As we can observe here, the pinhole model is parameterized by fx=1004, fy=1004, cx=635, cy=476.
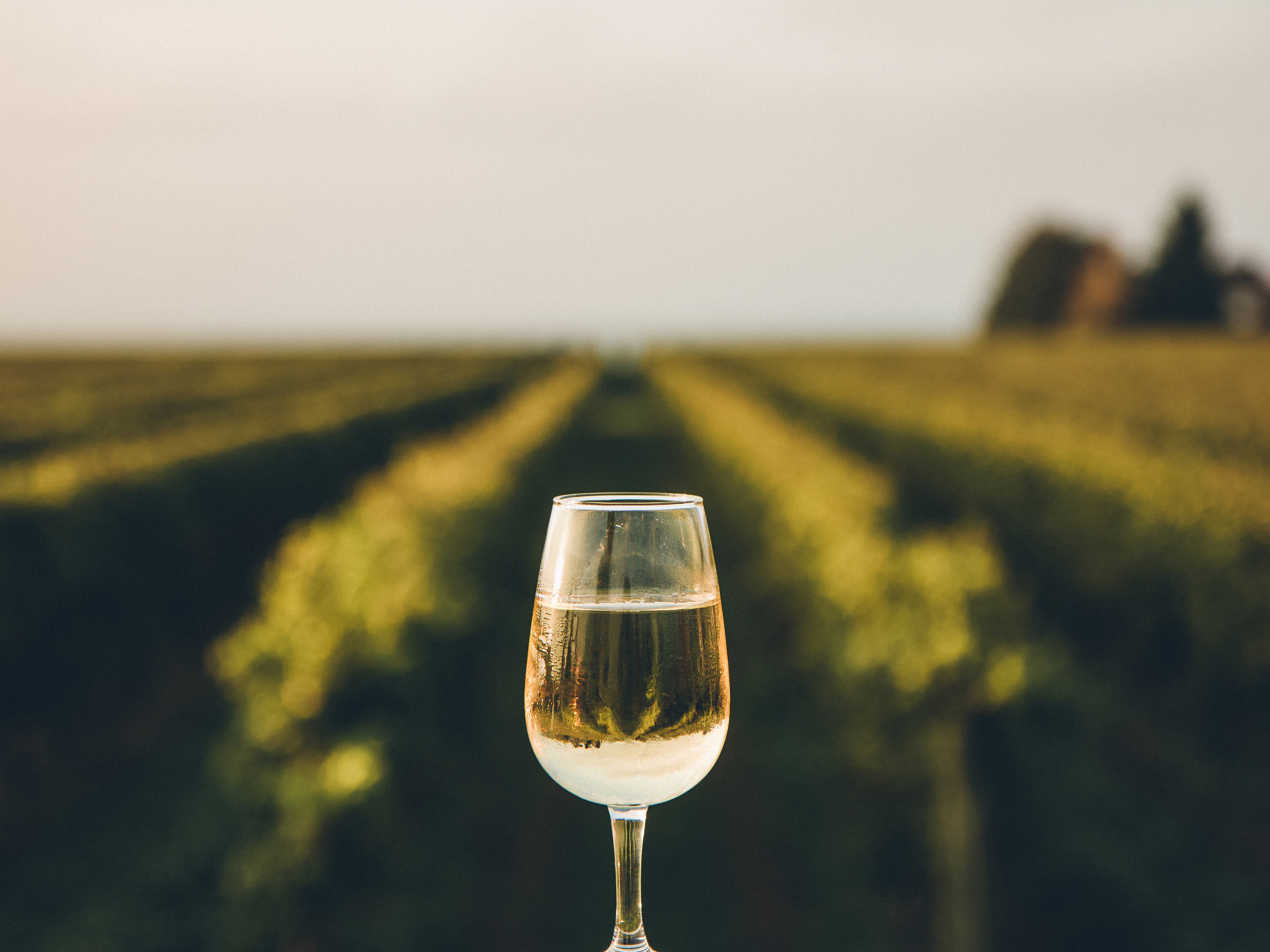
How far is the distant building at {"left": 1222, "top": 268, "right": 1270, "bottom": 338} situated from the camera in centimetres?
6194

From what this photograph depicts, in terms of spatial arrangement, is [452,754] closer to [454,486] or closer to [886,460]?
[454,486]

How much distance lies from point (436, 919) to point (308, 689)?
1.26m

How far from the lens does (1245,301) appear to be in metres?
62.2

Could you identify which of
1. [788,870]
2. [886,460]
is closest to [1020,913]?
[788,870]

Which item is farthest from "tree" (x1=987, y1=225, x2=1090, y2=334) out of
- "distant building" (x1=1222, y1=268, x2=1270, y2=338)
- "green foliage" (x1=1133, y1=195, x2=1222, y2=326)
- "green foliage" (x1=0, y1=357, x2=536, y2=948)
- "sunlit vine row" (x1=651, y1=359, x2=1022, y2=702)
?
"green foliage" (x1=0, y1=357, x2=536, y2=948)

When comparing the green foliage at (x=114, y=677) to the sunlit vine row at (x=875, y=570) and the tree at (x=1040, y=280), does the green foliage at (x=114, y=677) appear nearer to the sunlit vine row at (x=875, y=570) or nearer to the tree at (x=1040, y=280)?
the sunlit vine row at (x=875, y=570)

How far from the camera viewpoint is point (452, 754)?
5574mm

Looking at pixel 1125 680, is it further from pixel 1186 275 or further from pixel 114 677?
pixel 1186 275

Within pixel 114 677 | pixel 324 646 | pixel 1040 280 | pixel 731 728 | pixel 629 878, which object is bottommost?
pixel 731 728

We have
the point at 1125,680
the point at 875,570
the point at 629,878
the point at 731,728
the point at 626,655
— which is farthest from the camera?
the point at 1125,680

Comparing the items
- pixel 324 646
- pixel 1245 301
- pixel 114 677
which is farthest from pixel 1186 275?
pixel 324 646

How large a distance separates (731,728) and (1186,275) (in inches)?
2568

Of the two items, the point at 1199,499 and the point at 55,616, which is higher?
the point at 1199,499

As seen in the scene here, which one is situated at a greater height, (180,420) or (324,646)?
(324,646)
